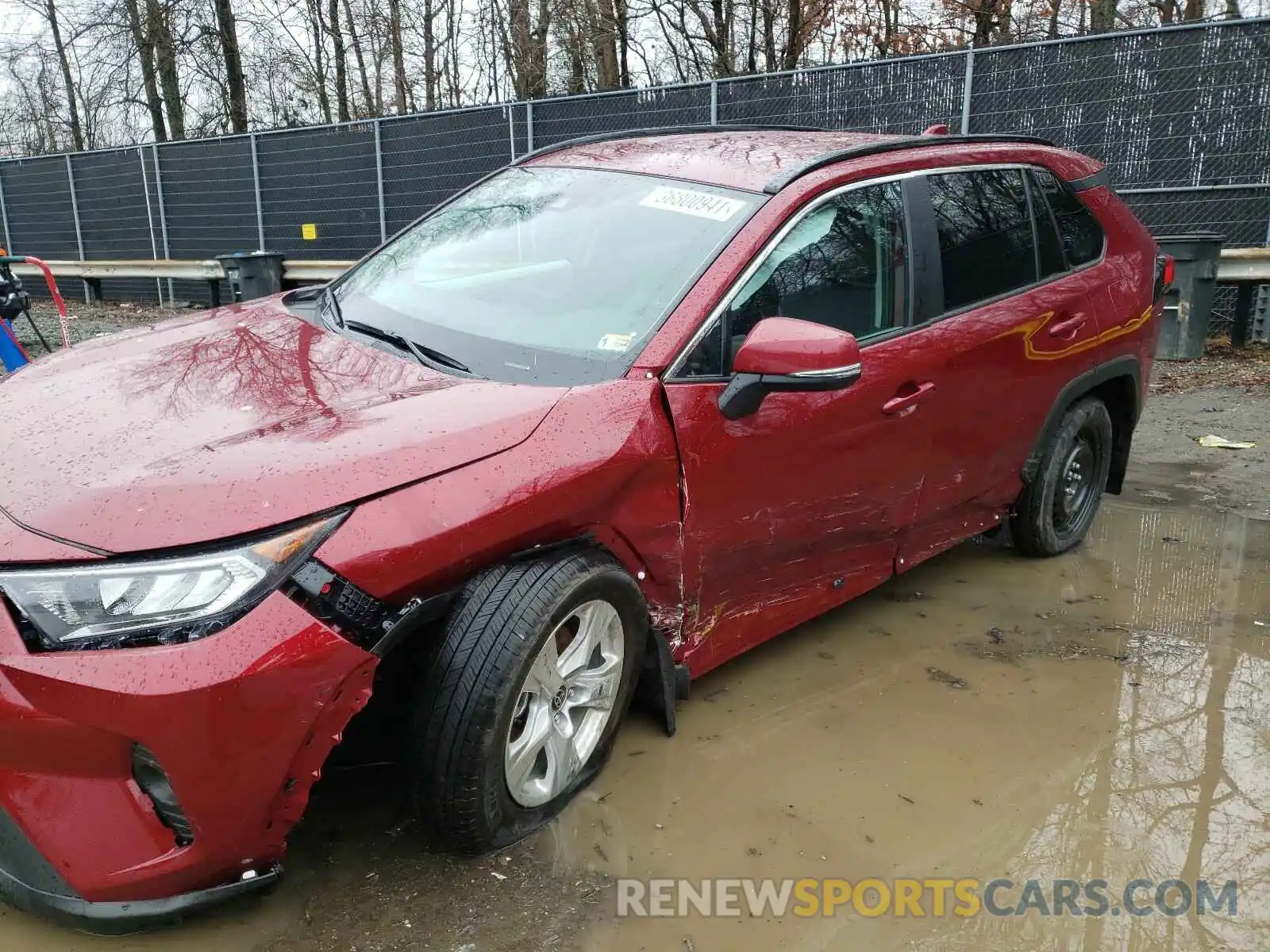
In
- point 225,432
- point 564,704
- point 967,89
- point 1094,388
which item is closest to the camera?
point 225,432

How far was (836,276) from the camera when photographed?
320cm

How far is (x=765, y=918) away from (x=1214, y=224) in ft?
28.5

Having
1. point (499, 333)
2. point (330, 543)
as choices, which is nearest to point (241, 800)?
point (330, 543)

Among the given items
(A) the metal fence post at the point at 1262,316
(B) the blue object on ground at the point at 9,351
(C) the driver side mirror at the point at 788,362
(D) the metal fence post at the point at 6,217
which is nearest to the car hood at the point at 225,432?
(C) the driver side mirror at the point at 788,362

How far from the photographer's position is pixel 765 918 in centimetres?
235

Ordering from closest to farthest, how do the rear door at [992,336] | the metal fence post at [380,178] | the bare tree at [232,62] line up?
the rear door at [992,336], the metal fence post at [380,178], the bare tree at [232,62]

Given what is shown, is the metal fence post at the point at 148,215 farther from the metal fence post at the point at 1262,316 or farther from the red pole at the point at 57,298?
the metal fence post at the point at 1262,316

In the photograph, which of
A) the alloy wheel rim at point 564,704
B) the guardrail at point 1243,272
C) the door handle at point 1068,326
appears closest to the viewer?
the alloy wheel rim at point 564,704

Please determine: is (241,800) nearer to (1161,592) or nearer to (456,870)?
(456,870)

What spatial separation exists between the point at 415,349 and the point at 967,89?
8.18 m

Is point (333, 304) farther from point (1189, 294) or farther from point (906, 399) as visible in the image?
point (1189, 294)

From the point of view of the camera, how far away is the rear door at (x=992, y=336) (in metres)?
3.54

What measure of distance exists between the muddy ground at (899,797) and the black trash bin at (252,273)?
9023 mm

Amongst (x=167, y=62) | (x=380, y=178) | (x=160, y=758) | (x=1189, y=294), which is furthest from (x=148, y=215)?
(x=160, y=758)
